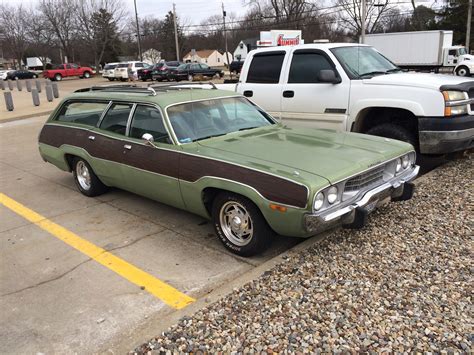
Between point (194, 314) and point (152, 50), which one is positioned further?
point (152, 50)

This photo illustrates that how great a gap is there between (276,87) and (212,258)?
11.9 ft

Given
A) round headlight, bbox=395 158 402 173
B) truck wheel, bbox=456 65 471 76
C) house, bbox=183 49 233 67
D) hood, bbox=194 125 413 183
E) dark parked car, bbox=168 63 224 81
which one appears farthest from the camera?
house, bbox=183 49 233 67

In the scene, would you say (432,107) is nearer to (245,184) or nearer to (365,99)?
(365,99)

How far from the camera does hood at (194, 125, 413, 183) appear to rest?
3596mm

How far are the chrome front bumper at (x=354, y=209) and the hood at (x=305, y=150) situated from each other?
25 cm

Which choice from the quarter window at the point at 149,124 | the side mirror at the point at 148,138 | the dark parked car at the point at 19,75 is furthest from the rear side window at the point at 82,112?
the dark parked car at the point at 19,75

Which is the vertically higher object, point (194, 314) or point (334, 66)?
point (334, 66)

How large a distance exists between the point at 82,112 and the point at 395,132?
424cm

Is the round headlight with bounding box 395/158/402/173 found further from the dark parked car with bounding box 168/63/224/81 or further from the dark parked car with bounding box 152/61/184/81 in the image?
the dark parked car with bounding box 152/61/184/81

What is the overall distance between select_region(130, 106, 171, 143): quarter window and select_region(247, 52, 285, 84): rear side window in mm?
2739

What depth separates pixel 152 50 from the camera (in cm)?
8219

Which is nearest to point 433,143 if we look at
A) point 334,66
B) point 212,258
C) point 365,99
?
point 365,99

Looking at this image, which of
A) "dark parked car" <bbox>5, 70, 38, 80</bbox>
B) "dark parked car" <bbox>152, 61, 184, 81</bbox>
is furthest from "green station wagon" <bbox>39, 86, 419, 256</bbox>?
"dark parked car" <bbox>5, 70, 38, 80</bbox>

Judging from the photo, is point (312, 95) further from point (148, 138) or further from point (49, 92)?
point (49, 92)
